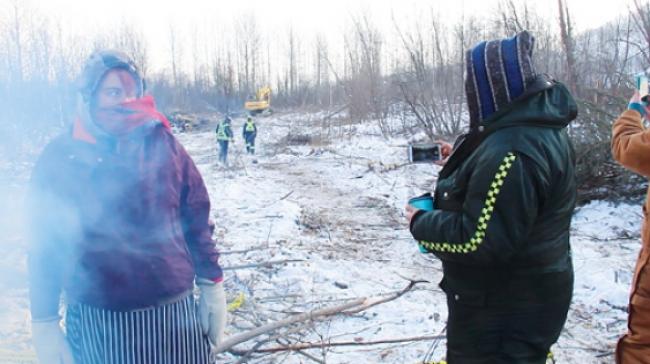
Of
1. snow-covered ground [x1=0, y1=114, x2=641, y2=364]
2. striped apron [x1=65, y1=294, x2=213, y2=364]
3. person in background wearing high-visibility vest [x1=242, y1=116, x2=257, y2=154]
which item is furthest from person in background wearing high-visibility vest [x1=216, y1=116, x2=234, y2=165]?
striped apron [x1=65, y1=294, x2=213, y2=364]

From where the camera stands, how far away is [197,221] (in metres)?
1.93

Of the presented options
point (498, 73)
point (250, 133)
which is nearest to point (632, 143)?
point (498, 73)

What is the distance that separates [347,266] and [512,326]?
3763 millimetres

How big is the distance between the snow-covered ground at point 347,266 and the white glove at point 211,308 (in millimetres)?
1406

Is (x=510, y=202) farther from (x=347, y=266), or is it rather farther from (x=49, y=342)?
(x=347, y=266)

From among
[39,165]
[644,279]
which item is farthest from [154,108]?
[644,279]

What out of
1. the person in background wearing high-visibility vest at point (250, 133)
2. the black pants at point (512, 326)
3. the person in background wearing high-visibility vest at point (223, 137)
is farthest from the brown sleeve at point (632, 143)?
the person in background wearing high-visibility vest at point (250, 133)

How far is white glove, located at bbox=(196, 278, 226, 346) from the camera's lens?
6.50 ft

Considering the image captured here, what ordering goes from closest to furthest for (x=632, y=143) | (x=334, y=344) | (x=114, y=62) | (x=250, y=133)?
(x=114, y=62), (x=632, y=143), (x=334, y=344), (x=250, y=133)

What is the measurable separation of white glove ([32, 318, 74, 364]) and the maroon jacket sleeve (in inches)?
20.8

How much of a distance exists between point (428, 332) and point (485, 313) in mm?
2185

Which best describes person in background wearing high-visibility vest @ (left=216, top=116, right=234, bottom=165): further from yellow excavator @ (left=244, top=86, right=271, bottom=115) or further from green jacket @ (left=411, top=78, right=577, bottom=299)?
yellow excavator @ (left=244, top=86, right=271, bottom=115)

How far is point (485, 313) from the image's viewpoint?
168 centimetres

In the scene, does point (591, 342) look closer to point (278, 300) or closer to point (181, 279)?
point (278, 300)
